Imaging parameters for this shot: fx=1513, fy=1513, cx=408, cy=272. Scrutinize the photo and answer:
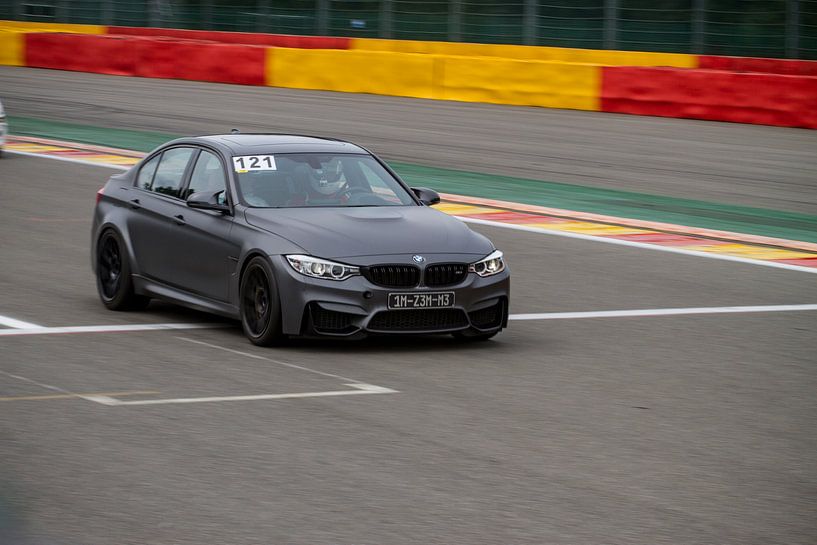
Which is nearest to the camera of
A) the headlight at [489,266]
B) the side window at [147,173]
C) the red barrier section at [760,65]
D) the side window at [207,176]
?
the headlight at [489,266]

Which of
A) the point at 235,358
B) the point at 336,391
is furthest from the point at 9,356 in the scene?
the point at 336,391

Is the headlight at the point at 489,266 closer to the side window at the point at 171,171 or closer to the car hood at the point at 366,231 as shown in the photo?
the car hood at the point at 366,231

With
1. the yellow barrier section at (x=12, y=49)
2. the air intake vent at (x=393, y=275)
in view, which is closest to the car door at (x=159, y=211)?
the air intake vent at (x=393, y=275)

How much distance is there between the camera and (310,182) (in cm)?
1079

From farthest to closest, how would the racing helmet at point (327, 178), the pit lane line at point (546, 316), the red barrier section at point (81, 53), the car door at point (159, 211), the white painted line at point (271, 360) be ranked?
A: the red barrier section at point (81, 53) < the car door at point (159, 211) < the racing helmet at point (327, 178) < the pit lane line at point (546, 316) < the white painted line at point (271, 360)

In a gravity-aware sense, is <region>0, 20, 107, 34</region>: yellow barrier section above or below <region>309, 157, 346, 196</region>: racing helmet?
above

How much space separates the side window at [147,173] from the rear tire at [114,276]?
0.43m

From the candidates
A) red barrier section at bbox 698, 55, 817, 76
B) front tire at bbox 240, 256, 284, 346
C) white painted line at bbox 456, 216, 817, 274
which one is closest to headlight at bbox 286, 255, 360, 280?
front tire at bbox 240, 256, 284, 346

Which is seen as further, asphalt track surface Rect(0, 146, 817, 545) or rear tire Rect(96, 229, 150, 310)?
rear tire Rect(96, 229, 150, 310)

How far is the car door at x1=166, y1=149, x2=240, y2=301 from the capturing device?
1040 centimetres

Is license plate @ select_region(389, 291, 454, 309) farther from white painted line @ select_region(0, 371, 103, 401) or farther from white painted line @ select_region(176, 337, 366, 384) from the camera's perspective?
white painted line @ select_region(0, 371, 103, 401)

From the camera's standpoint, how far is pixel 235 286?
10.2m

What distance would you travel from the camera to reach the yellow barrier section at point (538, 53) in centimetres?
3334

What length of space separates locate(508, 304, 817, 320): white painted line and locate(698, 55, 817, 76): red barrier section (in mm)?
19330
